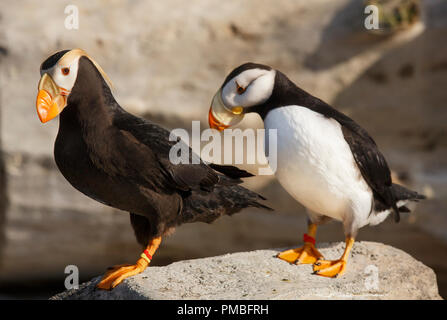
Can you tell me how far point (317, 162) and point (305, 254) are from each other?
387 mm

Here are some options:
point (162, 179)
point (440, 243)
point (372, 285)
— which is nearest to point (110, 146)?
point (162, 179)

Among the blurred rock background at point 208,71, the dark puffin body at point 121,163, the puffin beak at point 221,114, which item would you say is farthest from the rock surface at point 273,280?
the blurred rock background at point 208,71

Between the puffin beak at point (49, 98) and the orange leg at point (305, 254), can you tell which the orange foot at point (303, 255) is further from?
the puffin beak at point (49, 98)

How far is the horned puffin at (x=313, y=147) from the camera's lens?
73.3 inches

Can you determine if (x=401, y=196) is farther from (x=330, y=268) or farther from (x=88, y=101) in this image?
(x=88, y=101)

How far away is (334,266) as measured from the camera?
1971 mm

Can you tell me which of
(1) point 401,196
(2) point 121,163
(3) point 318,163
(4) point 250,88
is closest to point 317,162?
(3) point 318,163

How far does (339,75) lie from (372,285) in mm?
1889

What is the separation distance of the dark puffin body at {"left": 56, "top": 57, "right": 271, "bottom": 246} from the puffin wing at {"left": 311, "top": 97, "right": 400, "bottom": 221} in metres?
0.43

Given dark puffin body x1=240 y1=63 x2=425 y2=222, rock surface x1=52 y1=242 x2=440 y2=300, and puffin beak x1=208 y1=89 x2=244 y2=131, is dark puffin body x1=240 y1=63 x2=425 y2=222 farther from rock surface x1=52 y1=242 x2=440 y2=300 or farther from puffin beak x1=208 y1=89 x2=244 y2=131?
rock surface x1=52 y1=242 x2=440 y2=300

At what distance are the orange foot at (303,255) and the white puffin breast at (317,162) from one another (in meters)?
0.22

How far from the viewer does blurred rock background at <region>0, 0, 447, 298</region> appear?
3.53 m

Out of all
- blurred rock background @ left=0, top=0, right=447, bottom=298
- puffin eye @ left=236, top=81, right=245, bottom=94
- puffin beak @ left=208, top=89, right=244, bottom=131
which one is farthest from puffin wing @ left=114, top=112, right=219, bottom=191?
blurred rock background @ left=0, top=0, right=447, bottom=298

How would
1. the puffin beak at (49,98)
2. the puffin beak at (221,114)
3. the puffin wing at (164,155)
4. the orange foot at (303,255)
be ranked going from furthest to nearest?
the orange foot at (303,255) < the puffin beak at (221,114) < the puffin wing at (164,155) < the puffin beak at (49,98)
